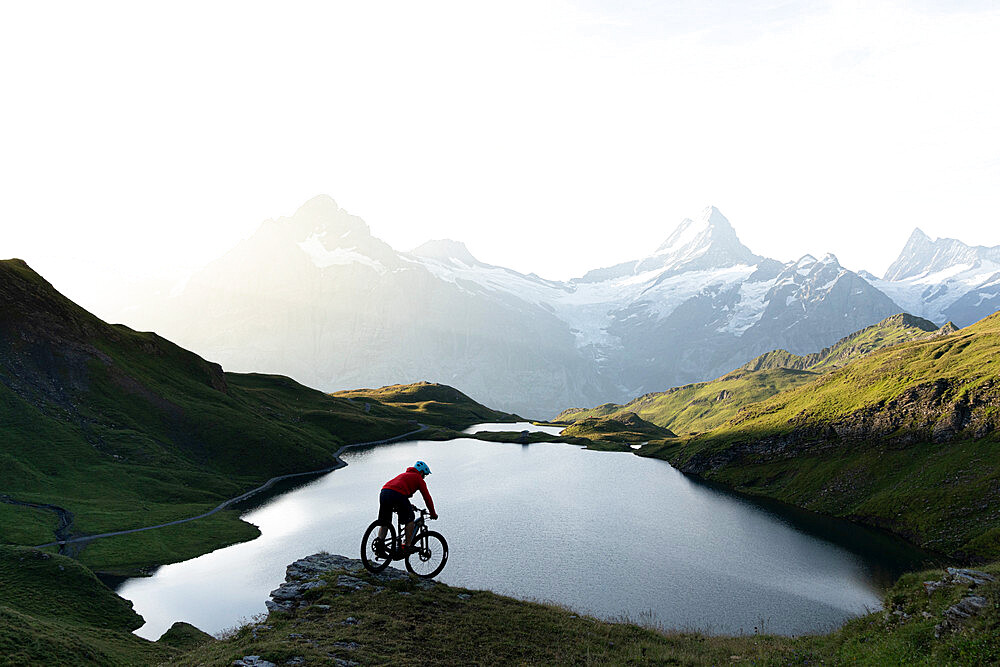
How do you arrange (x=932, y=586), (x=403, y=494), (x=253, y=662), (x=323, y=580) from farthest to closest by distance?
1. (x=323, y=580)
2. (x=403, y=494)
3. (x=932, y=586)
4. (x=253, y=662)

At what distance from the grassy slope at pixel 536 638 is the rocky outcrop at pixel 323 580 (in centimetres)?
46

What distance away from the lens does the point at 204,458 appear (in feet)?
356

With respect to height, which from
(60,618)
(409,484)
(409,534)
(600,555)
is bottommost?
(600,555)

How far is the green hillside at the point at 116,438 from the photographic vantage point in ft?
220

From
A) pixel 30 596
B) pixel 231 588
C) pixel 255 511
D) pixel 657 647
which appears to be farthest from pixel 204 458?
pixel 657 647

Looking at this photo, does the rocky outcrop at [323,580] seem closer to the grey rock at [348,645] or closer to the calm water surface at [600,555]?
the grey rock at [348,645]

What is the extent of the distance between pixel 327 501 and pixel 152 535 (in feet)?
102

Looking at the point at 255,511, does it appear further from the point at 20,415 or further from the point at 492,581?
the point at 492,581

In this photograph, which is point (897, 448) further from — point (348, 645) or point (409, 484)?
point (348, 645)

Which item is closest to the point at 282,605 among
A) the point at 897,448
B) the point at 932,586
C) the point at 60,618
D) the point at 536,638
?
the point at 536,638

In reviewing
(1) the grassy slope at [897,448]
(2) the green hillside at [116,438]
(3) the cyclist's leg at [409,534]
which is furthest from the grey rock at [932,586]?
(2) the green hillside at [116,438]

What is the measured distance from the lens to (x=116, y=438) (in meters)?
94.2

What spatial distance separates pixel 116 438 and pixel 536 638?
101m

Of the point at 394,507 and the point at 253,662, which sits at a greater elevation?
the point at 394,507
